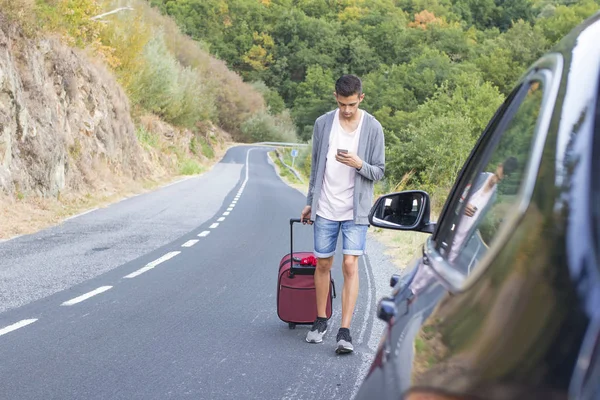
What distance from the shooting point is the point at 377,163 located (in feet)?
18.7

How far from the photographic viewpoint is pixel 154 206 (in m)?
21.3

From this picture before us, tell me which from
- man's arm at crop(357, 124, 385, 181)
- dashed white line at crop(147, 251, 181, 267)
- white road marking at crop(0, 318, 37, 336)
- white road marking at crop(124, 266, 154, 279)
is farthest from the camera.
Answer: dashed white line at crop(147, 251, 181, 267)

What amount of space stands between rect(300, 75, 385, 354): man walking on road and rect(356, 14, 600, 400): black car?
3852 millimetres

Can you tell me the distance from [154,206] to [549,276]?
2065 centimetres

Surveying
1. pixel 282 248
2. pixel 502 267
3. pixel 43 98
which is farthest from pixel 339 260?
pixel 43 98

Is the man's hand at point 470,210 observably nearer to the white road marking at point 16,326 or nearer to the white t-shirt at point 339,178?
the white t-shirt at point 339,178

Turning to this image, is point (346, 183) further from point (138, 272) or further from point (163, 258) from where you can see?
point (163, 258)

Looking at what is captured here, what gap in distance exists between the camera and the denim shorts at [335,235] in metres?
5.72

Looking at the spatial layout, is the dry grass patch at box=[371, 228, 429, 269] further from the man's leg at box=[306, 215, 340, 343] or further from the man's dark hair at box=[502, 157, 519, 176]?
the man's dark hair at box=[502, 157, 519, 176]

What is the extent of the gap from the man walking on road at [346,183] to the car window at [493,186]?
3.29 meters

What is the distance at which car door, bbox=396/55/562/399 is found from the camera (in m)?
Result: 1.27

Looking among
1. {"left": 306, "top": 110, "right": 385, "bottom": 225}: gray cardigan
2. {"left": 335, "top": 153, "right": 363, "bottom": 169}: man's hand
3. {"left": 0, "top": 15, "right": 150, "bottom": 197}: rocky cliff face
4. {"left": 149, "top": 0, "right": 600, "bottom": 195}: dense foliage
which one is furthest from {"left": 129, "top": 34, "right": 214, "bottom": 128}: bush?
{"left": 335, "top": 153, "right": 363, "bottom": 169}: man's hand

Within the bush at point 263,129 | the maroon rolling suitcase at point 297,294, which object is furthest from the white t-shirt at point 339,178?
the bush at point 263,129

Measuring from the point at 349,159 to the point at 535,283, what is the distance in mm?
4335
